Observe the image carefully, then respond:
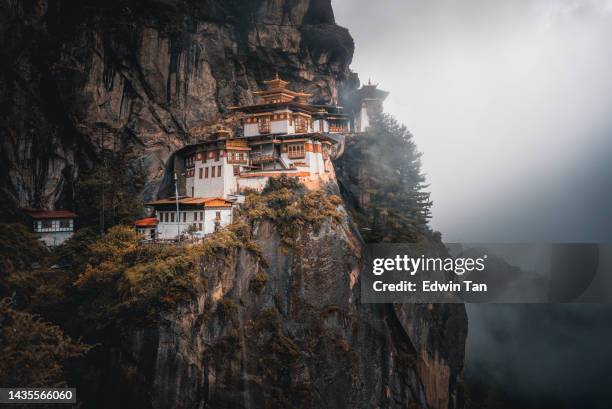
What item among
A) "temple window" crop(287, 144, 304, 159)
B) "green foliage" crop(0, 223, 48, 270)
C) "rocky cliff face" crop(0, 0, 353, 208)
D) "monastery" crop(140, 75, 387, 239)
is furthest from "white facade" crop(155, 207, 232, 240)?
"green foliage" crop(0, 223, 48, 270)

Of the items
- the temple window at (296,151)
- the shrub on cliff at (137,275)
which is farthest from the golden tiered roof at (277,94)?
the shrub on cliff at (137,275)

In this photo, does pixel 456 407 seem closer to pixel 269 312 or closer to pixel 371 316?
pixel 371 316

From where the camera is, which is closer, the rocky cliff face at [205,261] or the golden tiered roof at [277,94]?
the rocky cliff face at [205,261]

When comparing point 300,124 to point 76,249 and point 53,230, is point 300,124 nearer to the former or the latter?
point 76,249

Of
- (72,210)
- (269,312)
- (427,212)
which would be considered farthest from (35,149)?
(427,212)

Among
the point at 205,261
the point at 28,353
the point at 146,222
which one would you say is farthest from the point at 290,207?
the point at 28,353

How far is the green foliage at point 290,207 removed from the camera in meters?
38.4

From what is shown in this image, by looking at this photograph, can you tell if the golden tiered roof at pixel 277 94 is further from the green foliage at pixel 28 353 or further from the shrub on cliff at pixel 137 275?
the green foliage at pixel 28 353

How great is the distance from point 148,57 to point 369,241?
945 inches

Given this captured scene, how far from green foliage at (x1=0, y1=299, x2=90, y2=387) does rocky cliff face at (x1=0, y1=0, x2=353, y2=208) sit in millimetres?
15669

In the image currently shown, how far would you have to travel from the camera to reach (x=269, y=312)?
37.0m

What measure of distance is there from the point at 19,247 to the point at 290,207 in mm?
18716

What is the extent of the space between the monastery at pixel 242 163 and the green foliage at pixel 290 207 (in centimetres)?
126

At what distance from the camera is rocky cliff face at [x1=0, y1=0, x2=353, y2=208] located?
130 ft
